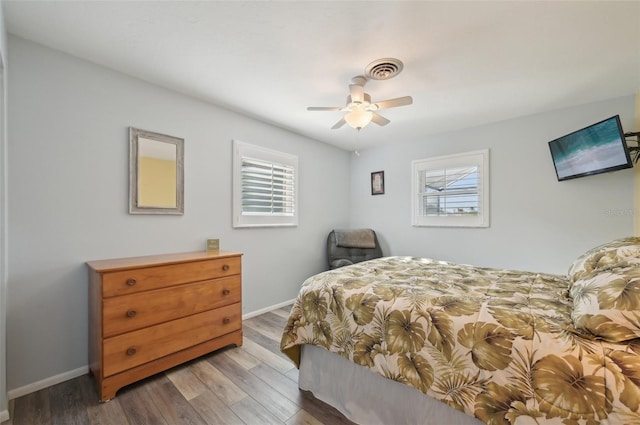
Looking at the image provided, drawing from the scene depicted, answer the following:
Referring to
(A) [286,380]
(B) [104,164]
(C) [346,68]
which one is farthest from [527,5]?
(B) [104,164]

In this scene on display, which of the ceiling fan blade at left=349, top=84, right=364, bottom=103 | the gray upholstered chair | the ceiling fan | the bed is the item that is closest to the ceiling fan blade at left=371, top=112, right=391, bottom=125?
the ceiling fan

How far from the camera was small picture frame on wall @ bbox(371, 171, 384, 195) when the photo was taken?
4.31 m

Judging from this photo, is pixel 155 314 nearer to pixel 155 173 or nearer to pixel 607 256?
pixel 155 173

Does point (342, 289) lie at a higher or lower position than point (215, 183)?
lower

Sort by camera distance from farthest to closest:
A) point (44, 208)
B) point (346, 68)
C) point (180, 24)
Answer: point (346, 68)
point (44, 208)
point (180, 24)

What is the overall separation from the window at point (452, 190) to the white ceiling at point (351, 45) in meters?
0.93

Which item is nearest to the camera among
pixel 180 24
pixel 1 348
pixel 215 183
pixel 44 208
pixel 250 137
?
pixel 1 348

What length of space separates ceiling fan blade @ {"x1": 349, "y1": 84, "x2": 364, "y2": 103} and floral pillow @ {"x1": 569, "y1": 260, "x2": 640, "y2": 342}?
1.82 m

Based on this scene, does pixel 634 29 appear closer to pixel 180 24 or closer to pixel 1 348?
pixel 180 24

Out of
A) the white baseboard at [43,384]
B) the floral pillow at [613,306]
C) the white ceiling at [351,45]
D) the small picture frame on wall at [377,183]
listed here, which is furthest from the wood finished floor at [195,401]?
the small picture frame on wall at [377,183]

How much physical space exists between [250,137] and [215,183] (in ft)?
2.47

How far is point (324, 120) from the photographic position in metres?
3.26

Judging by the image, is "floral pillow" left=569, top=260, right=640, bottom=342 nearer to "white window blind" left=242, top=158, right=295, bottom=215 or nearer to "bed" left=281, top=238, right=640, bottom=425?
"bed" left=281, top=238, right=640, bottom=425

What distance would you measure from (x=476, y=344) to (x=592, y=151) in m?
2.54
